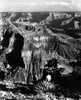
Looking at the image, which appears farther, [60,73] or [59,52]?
[59,52]

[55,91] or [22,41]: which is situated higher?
[22,41]

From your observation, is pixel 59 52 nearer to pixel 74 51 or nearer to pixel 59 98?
pixel 74 51

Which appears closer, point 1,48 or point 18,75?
point 18,75

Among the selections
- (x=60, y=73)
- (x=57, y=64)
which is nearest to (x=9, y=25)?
(x=57, y=64)

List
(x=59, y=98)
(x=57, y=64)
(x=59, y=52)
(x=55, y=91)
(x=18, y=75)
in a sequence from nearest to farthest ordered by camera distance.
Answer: (x=59, y=98) → (x=55, y=91) → (x=18, y=75) → (x=57, y=64) → (x=59, y=52)

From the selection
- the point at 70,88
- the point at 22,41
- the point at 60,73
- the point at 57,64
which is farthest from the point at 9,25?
the point at 70,88

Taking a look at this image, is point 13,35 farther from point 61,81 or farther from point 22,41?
point 61,81

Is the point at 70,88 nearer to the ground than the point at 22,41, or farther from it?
nearer to the ground

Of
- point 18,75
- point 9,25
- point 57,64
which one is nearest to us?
point 18,75

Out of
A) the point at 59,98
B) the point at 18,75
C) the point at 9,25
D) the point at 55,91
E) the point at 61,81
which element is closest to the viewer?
the point at 59,98

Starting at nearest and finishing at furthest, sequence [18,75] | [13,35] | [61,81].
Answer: [61,81], [18,75], [13,35]
